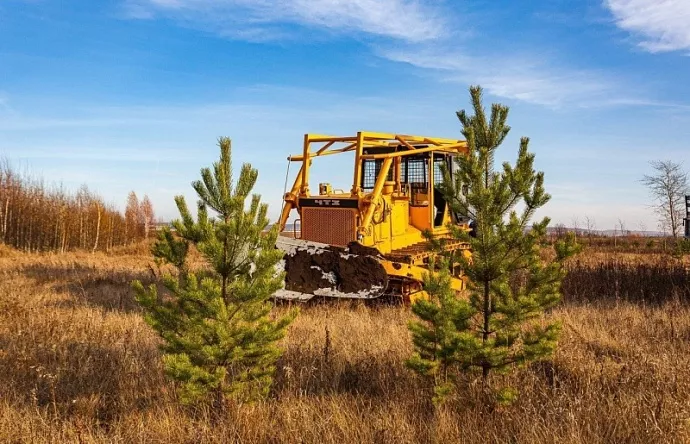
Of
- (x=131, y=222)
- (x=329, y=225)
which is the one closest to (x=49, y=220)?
(x=131, y=222)

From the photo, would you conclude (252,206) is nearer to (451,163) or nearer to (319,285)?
(319,285)

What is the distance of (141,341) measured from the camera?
7.02 meters

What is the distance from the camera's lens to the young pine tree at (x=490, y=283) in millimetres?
4609

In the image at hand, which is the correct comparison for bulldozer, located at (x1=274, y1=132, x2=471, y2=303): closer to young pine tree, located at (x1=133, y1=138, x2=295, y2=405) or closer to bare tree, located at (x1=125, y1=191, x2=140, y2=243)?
young pine tree, located at (x1=133, y1=138, x2=295, y2=405)

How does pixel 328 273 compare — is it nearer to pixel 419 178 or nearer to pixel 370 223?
pixel 370 223

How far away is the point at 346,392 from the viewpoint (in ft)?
17.3

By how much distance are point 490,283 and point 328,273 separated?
4648 millimetres

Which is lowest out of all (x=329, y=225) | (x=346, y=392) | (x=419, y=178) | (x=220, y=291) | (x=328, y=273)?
(x=346, y=392)

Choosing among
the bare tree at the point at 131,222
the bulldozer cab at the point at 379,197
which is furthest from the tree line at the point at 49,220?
the bulldozer cab at the point at 379,197

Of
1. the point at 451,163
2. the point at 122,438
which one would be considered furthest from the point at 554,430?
the point at 451,163

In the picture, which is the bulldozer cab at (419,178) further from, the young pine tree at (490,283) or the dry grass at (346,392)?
the young pine tree at (490,283)

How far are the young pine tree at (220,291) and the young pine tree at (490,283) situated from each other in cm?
121

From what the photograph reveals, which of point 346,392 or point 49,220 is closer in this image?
point 346,392

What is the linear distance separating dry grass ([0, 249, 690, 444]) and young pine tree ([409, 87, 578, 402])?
43 centimetres
